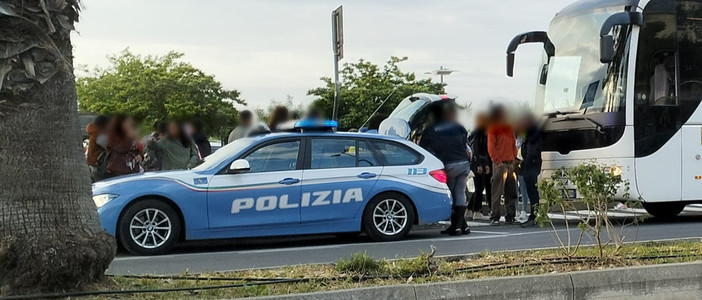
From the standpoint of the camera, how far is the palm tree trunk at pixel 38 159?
4.84m

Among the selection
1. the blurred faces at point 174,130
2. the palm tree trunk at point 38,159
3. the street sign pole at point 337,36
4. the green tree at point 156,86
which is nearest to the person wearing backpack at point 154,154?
the blurred faces at point 174,130

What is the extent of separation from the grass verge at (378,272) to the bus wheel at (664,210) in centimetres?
701

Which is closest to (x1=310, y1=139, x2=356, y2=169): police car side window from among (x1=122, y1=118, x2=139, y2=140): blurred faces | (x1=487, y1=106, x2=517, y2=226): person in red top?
(x1=122, y1=118, x2=139, y2=140): blurred faces

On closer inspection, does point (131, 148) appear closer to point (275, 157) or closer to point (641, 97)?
point (275, 157)

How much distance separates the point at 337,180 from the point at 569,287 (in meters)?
4.74

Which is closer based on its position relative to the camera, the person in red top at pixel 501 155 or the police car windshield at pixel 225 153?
the police car windshield at pixel 225 153

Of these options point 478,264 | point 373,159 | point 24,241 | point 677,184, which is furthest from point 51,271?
point 677,184

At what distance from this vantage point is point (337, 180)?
33.3 feet

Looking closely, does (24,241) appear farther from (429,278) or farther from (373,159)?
(373,159)

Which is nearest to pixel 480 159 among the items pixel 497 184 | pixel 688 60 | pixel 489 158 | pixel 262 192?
pixel 489 158

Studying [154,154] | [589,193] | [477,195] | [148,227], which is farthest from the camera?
[477,195]

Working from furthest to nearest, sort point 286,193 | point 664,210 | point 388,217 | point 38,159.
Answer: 1. point 664,210
2. point 388,217
3. point 286,193
4. point 38,159

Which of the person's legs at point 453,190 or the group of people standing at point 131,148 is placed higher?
the group of people standing at point 131,148

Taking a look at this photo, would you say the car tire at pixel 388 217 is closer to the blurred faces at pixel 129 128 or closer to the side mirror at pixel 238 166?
the side mirror at pixel 238 166
